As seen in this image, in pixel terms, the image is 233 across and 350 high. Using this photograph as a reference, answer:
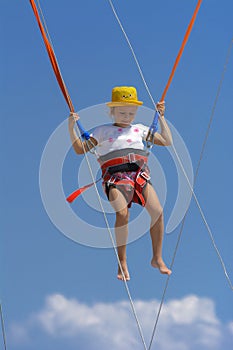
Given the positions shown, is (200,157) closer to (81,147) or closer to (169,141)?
(169,141)

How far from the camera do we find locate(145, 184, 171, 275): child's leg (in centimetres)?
740

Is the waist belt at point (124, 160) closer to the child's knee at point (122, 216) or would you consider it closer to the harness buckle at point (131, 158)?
the harness buckle at point (131, 158)

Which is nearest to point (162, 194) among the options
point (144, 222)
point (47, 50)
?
point (144, 222)

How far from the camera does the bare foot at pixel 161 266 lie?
7.39m

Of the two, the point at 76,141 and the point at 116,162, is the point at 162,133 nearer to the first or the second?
the point at 116,162

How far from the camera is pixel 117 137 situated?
749 cm

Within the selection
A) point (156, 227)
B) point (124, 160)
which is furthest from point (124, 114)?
point (156, 227)

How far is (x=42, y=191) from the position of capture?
8266 mm

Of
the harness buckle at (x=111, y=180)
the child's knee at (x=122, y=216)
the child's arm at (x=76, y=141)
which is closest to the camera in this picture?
the child's knee at (x=122, y=216)

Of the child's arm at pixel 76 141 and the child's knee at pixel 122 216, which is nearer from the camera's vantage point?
the child's knee at pixel 122 216

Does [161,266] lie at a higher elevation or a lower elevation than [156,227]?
lower

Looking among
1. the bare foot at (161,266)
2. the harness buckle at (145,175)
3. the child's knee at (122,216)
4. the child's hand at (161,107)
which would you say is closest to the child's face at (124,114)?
the child's hand at (161,107)

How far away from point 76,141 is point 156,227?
116cm

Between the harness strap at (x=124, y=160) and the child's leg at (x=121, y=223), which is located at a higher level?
the harness strap at (x=124, y=160)
